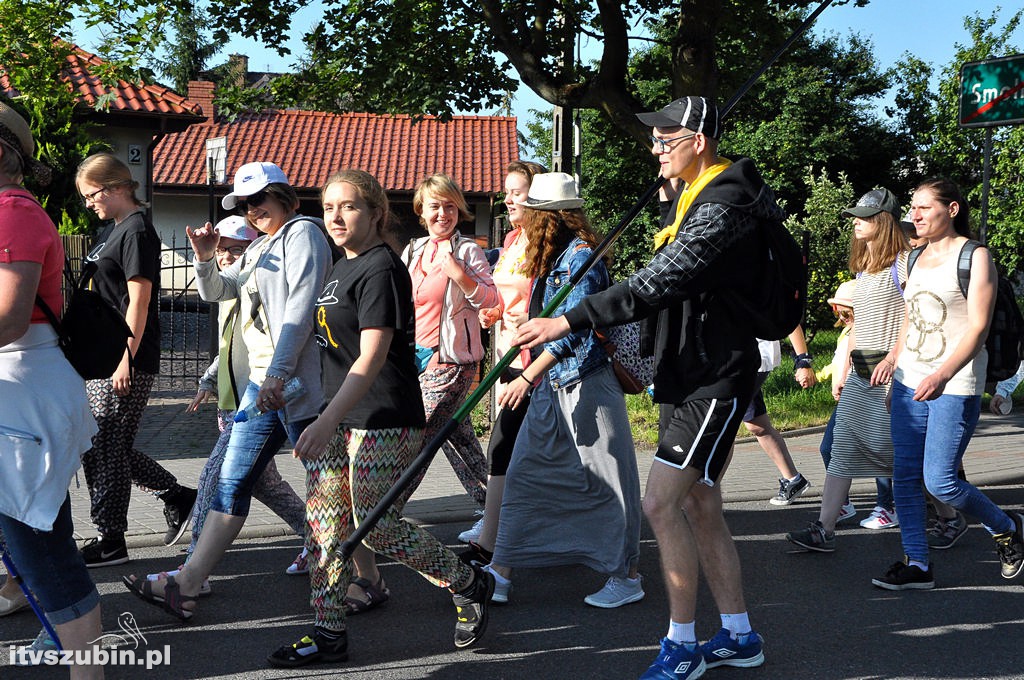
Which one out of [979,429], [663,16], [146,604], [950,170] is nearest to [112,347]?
[146,604]

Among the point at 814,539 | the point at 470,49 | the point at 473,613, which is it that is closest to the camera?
the point at 473,613

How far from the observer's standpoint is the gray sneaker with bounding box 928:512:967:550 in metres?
6.04

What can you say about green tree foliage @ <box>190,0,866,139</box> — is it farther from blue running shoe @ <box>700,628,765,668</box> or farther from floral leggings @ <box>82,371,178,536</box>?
blue running shoe @ <box>700,628,765,668</box>

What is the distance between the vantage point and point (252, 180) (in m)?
4.73

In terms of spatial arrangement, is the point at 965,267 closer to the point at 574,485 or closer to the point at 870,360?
the point at 870,360

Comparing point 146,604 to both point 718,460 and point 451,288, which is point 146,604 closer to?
point 451,288

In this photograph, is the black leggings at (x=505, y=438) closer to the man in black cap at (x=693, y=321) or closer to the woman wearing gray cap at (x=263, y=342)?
the woman wearing gray cap at (x=263, y=342)

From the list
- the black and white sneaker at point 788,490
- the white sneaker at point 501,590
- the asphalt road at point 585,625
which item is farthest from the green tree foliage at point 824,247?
the white sneaker at point 501,590

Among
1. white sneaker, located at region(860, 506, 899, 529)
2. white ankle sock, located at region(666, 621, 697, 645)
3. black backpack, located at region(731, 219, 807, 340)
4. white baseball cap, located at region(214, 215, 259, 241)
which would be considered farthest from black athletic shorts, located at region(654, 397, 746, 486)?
white sneaker, located at region(860, 506, 899, 529)

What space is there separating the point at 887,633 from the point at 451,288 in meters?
2.69

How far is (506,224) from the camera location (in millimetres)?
10766

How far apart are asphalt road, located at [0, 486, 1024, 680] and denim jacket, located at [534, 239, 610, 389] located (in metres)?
1.01

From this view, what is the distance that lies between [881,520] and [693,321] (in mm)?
3212

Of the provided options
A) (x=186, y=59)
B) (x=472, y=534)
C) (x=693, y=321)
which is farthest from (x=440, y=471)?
(x=186, y=59)
